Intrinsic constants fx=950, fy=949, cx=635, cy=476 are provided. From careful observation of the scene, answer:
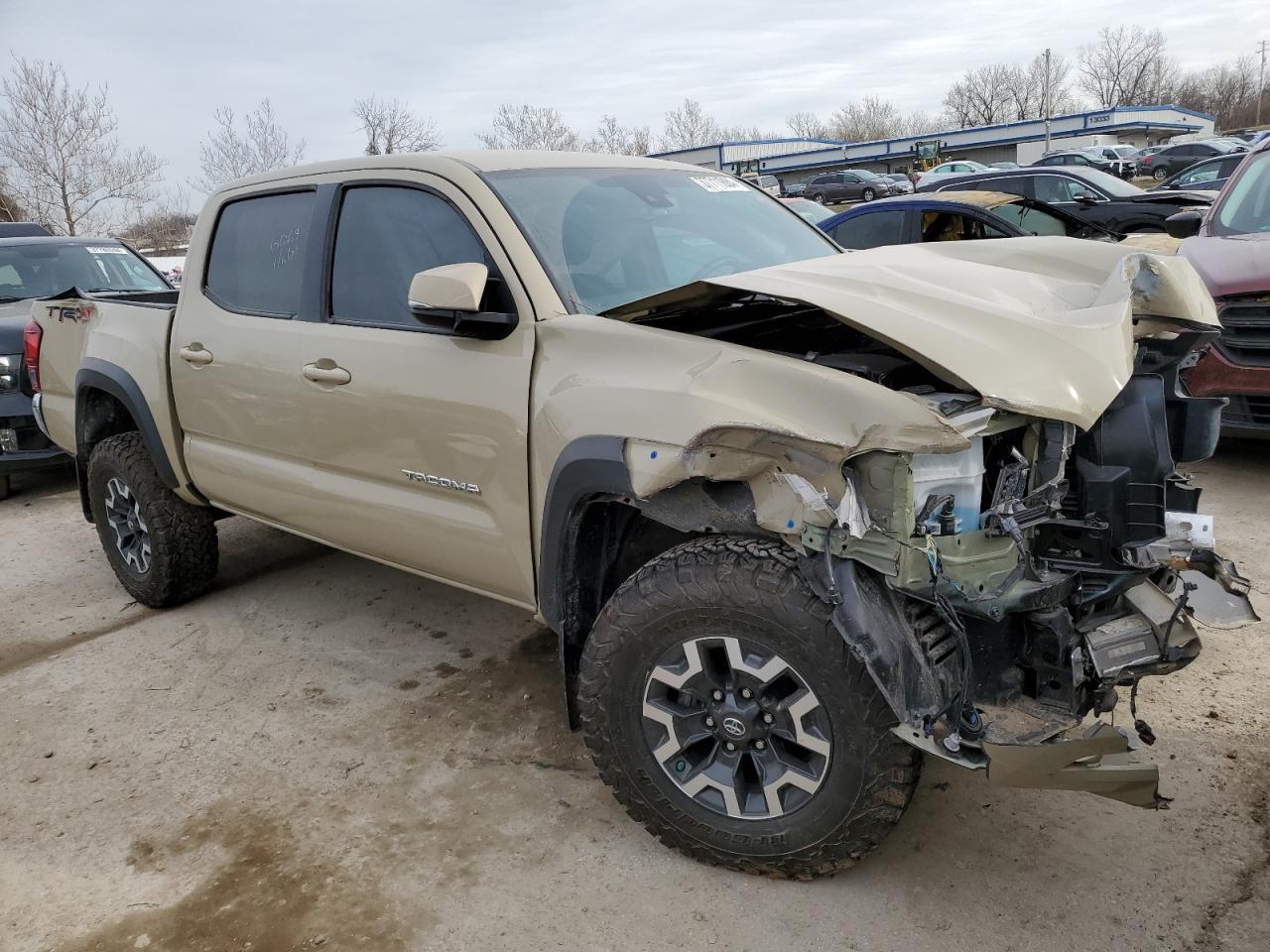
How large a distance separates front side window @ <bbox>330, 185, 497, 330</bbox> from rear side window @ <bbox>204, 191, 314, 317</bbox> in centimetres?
26

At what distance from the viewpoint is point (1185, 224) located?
6.12 meters

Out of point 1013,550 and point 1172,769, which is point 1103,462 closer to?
point 1013,550

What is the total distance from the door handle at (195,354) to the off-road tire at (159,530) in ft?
2.40

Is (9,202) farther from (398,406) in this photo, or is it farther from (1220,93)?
(1220,93)

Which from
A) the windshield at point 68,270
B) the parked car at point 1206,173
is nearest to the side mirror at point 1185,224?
the windshield at point 68,270

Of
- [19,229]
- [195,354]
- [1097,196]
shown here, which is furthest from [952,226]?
[19,229]

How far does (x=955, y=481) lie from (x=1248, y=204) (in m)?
5.19

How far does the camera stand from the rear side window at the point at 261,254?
11.9 ft

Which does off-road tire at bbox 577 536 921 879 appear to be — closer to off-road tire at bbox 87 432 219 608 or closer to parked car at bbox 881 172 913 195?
off-road tire at bbox 87 432 219 608

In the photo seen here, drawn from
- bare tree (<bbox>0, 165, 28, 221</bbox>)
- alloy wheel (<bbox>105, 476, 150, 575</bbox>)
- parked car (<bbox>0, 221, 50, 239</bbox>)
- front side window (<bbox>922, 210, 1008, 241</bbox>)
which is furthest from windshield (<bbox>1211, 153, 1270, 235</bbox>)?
bare tree (<bbox>0, 165, 28, 221</bbox>)

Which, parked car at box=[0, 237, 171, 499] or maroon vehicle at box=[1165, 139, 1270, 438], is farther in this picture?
parked car at box=[0, 237, 171, 499]

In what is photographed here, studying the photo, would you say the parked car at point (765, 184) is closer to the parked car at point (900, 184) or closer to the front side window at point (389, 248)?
the front side window at point (389, 248)

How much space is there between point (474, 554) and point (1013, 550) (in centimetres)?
162

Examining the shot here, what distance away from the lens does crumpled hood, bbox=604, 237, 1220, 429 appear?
2148 mm
